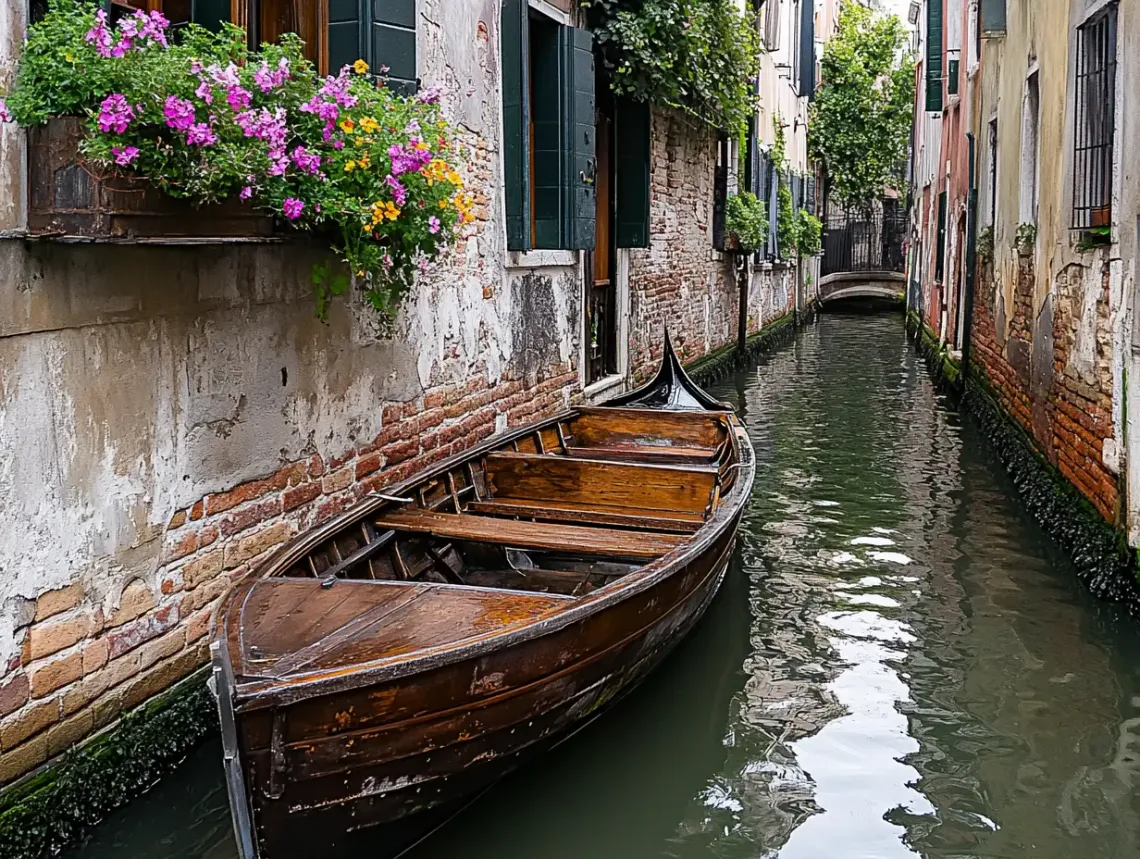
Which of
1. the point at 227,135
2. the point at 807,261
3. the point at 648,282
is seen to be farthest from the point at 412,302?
the point at 807,261

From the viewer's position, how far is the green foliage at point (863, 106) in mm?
24203

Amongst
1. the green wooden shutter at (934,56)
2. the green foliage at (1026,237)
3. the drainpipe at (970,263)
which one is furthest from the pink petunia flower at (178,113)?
the green wooden shutter at (934,56)

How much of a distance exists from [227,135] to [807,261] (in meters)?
21.0

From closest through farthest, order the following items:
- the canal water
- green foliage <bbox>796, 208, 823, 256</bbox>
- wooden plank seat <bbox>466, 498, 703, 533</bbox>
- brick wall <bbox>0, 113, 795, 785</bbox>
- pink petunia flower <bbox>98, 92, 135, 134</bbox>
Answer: pink petunia flower <bbox>98, 92, 135, 134</bbox> < brick wall <bbox>0, 113, 795, 785</bbox> < the canal water < wooden plank seat <bbox>466, 498, 703, 533</bbox> < green foliage <bbox>796, 208, 823, 256</bbox>

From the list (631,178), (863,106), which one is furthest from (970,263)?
(863,106)

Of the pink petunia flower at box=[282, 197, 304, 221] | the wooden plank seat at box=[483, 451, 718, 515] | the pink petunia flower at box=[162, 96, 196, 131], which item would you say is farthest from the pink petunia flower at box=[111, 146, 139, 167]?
the wooden plank seat at box=[483, 451, 718, 515]

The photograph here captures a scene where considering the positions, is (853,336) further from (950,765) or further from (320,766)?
(320,766)

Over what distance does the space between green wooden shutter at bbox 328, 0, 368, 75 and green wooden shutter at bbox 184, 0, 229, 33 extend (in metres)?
0.52

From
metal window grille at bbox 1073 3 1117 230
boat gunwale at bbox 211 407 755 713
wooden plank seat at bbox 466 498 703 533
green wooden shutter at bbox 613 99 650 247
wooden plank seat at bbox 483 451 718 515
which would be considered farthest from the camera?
green wooden shutter at bbox 613 99 650 247

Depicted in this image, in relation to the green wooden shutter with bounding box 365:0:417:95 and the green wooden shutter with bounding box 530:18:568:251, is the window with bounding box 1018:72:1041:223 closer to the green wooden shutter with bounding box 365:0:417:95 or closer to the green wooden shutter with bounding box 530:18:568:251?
the green wooden shutter with bounding box 530:18:568:251

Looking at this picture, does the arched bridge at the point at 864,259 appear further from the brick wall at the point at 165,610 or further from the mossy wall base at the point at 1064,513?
the brick wall at the point at 165,610

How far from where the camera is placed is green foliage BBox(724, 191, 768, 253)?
515 inches

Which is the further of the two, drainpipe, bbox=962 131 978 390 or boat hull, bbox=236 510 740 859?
drainpipe, bbox=962 131 978 390

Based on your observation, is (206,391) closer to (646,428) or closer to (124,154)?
(124,154)
